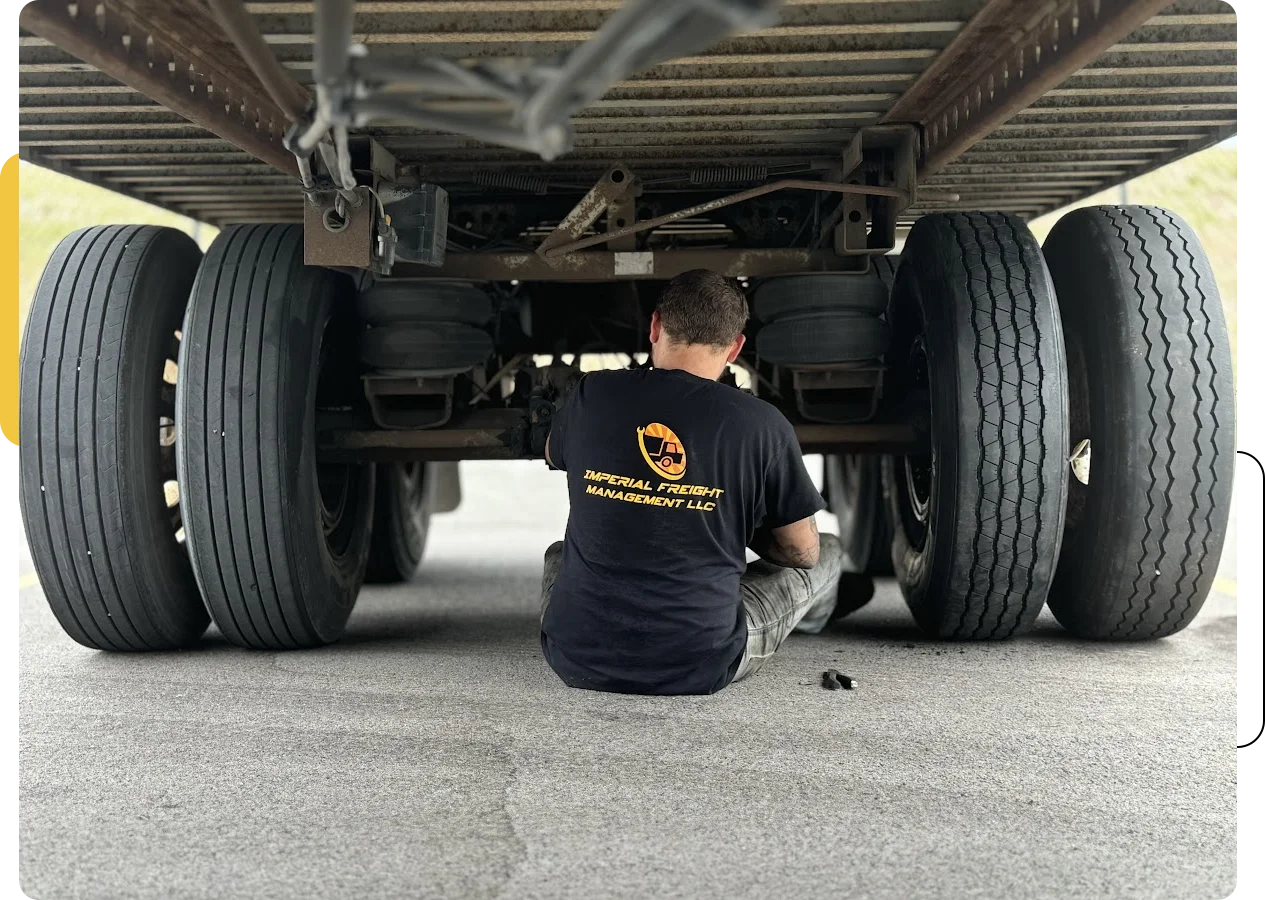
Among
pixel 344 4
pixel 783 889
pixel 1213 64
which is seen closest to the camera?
pixel 344 4

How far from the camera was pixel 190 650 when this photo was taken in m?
4.48

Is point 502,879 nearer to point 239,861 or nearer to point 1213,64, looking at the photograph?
point 239,861

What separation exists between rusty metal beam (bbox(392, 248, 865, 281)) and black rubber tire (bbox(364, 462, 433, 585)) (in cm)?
182

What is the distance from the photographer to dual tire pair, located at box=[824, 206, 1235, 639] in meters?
4.18

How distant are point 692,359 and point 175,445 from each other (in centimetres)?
193

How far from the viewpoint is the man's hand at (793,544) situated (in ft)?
12.2

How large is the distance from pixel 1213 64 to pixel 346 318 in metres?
3.13

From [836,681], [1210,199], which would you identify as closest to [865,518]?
[836,681]

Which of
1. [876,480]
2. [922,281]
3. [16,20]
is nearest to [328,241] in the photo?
[16,20]

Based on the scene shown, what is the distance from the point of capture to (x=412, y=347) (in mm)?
4582

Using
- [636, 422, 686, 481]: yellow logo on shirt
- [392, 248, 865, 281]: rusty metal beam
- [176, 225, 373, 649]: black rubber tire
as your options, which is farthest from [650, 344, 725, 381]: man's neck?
[176, 225, 373, 649]: black rubber tire

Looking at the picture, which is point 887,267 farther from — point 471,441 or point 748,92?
point 471,441

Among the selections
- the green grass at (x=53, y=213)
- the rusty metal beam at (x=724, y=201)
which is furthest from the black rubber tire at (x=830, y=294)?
the green grass at (x=53, y=213)

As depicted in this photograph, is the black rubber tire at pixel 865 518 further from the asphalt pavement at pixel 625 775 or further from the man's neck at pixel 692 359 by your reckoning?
the man's neck at pixel 692 359
